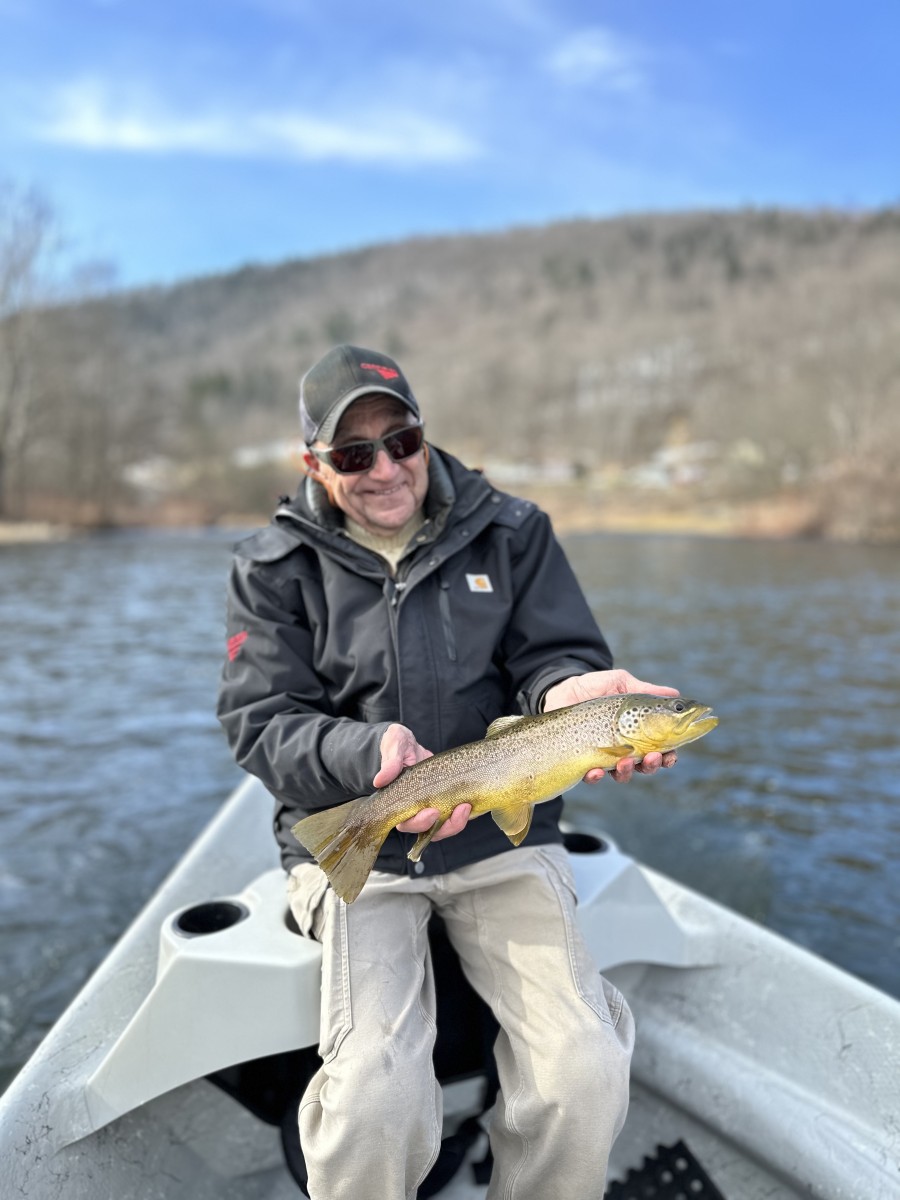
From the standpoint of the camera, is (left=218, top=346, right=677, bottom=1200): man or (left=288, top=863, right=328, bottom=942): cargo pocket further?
(left=288, top=863, right=328, bottom=942): cargo pocket

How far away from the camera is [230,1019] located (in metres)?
2.62

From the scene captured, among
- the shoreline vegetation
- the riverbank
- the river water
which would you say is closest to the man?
the river water

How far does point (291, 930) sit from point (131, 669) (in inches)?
468

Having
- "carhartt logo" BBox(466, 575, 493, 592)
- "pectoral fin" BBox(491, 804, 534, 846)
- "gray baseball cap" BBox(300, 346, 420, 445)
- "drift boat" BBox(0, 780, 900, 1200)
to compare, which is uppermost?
"gray baseball cap" BBox(300, 346, 420, 445)

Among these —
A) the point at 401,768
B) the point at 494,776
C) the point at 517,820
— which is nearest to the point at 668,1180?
the point at 517,820

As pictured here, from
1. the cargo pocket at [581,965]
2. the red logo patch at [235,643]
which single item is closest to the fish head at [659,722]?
the cargo pocket at [581,965]

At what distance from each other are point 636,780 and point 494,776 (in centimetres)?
660

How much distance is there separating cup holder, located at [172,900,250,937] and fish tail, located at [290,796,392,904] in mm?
628

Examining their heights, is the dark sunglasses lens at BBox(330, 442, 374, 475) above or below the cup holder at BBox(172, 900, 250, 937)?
above

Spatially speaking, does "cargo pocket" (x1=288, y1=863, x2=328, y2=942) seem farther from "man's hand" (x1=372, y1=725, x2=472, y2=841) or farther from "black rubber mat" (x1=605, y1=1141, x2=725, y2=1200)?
"black rubber mat" (x1=605, y1=1141, x2=725, y2=1200)

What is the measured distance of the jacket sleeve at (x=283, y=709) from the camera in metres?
2.49

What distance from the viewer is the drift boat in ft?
8.44

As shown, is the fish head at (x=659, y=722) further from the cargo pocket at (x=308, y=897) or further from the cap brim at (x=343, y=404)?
the cap brim at (x=343, y=404)

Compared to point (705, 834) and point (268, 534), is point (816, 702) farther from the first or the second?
point (268, 534)
